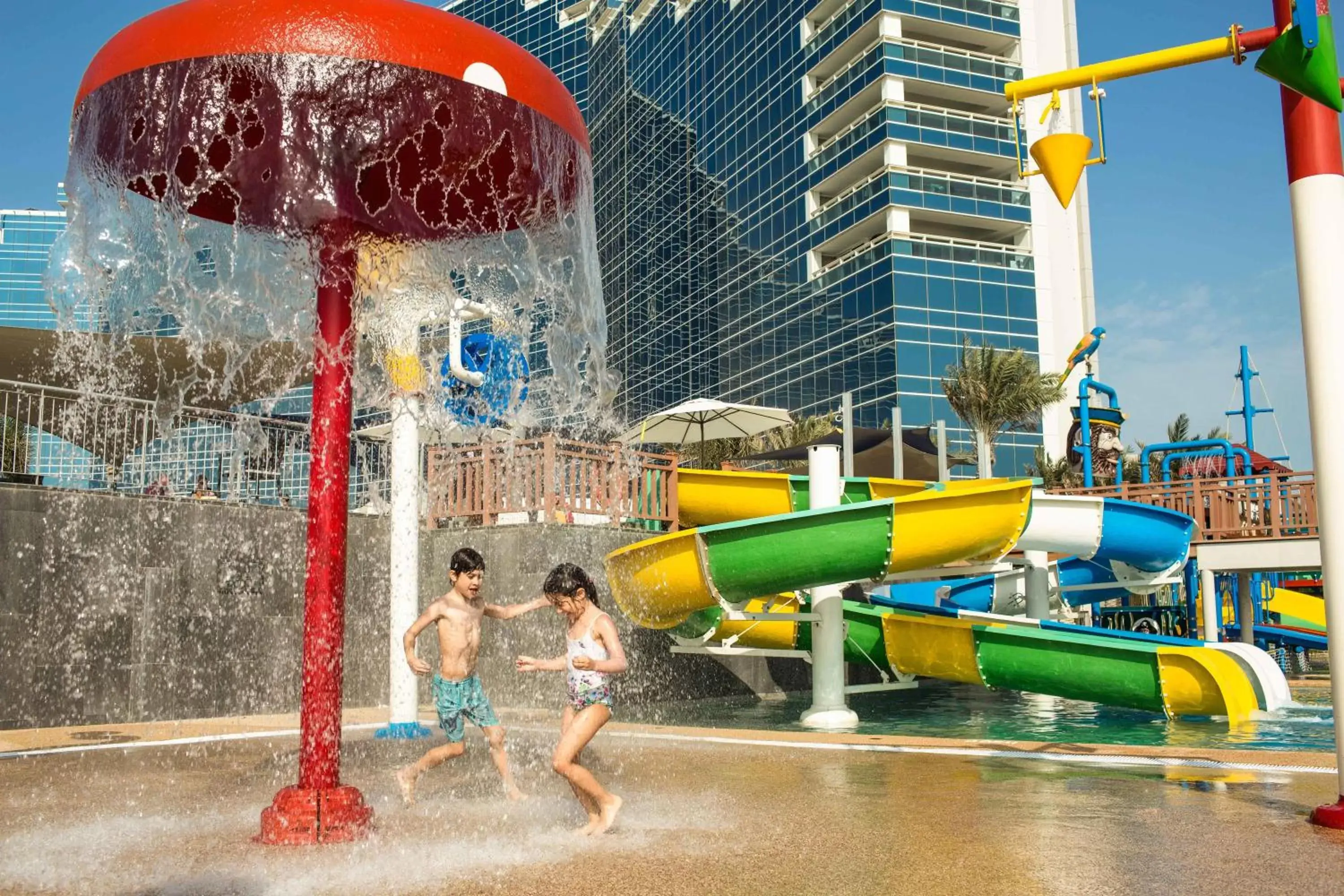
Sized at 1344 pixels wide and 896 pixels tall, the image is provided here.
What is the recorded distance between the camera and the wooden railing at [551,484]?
494 inches

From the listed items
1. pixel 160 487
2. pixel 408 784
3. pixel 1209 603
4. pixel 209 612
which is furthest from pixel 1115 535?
pixel 160 487

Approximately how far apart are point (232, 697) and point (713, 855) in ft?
26.2

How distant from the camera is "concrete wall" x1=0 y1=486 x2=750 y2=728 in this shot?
977 cm

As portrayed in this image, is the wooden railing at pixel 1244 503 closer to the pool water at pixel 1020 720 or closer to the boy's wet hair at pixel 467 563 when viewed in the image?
the pool water at pixel 1020 720

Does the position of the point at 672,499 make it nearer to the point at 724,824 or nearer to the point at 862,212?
the point at 724,824

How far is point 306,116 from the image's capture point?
4.78 metres

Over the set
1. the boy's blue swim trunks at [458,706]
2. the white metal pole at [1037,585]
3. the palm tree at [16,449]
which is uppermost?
the palm tree at [16,449]

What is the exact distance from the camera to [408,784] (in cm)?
600

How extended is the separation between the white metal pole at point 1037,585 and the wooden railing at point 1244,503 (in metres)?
3.66

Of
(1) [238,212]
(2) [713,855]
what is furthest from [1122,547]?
(1) [238,212]

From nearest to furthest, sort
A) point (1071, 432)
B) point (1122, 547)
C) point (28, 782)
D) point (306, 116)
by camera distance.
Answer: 1. point (306, 116)
2. point (28, 782)
3. point (1122, 547)
4. point (1071, 432)

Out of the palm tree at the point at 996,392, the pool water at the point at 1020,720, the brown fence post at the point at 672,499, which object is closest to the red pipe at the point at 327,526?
the pool water at the point at 1020,720

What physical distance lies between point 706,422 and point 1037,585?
8.37 metres

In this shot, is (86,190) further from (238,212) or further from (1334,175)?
(1334,175)
